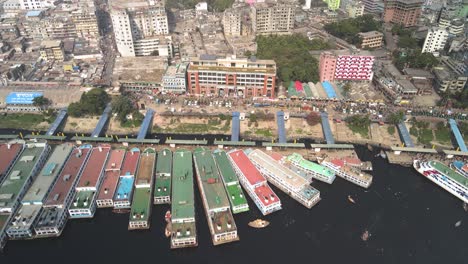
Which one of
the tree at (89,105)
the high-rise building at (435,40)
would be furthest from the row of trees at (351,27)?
the tree at (89,105)

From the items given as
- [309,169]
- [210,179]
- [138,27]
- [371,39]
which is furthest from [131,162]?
[371,39]

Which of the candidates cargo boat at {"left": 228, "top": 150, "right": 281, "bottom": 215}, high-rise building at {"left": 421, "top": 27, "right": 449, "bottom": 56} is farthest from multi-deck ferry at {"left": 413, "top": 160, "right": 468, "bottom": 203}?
high-rise building at {"left": 421, "top": 27, "right": 449, "bottom": 56}

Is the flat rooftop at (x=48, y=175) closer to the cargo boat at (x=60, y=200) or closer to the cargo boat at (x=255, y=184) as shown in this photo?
the cargo boat at (x=60, y=200)

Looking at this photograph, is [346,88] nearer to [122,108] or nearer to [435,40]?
[435,40]

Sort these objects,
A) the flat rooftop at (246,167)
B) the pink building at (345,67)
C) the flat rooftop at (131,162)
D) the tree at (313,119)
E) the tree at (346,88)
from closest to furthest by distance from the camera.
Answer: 1. the flat rooftop at (246,167)
2. the flat rooftop at (131,162)
3. the tree at (313,119)
4. the tree at (346,88)
5. the pink building at (345,67)

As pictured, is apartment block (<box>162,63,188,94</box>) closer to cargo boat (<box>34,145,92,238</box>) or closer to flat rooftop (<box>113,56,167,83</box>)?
flat rooftop (<box>113,56,167,83</box>)

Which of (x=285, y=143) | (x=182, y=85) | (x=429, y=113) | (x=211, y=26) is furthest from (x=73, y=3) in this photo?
(x=429, y=113)
